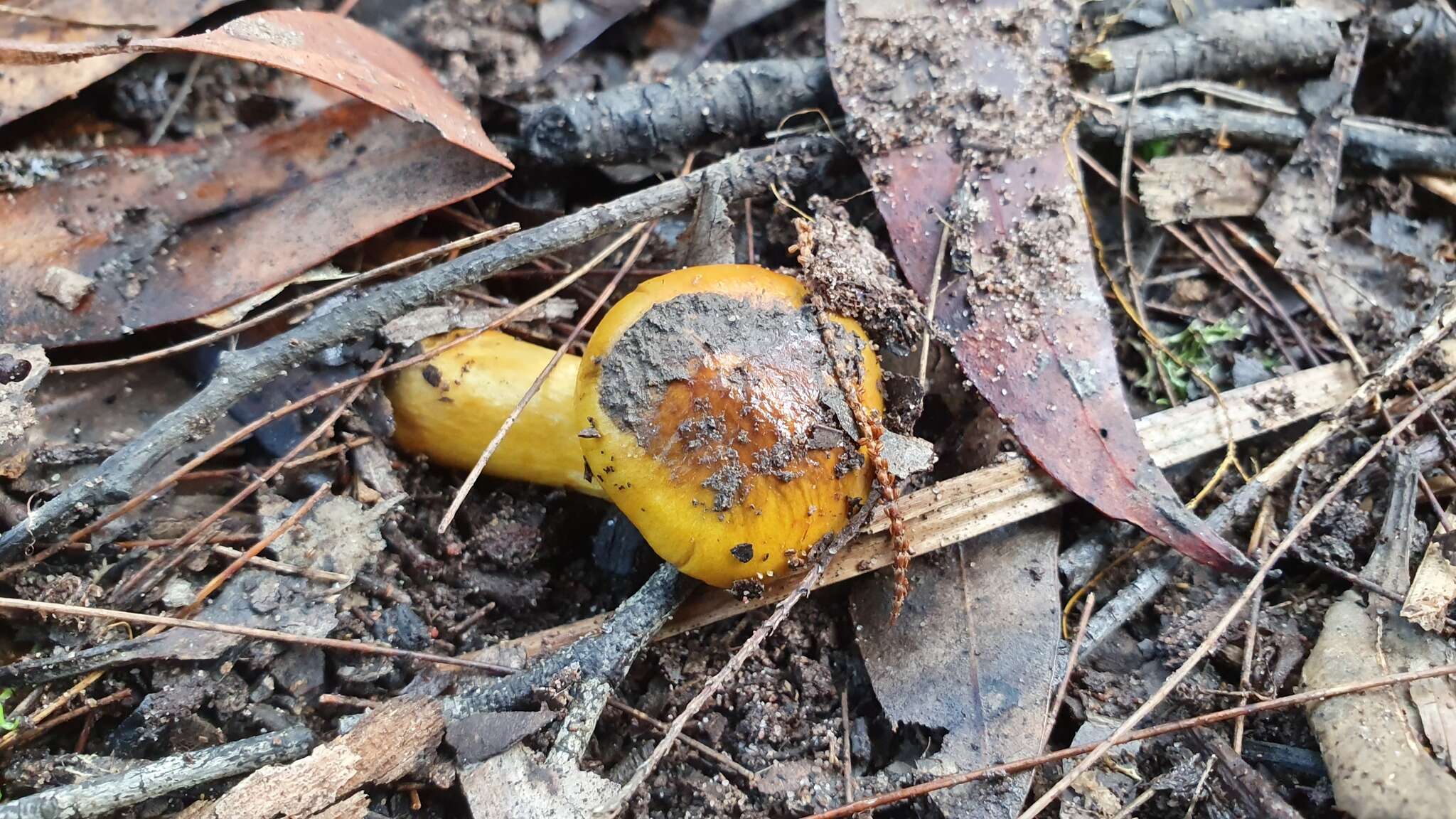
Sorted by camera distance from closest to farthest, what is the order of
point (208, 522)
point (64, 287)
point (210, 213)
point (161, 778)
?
1. point (161, 778)
2. point (208, 522)
3. point (64, 287)
4. point (210, 213)

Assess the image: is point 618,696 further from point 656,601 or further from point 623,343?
point 623,343

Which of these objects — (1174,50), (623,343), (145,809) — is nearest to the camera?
(145,809)

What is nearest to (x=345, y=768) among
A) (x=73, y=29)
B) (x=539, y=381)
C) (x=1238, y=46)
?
(x=539, y=381)

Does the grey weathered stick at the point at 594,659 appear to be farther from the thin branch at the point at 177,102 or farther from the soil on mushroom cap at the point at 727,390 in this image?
the thin branch at the point at 177,102

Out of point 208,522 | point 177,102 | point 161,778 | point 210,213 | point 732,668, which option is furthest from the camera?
point 177,102

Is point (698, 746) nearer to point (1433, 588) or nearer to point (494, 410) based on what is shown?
point (494, 410)

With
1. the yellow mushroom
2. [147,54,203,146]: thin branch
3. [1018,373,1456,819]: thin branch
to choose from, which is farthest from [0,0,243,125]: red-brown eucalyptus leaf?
[1018,373,1456,819]: thin branch

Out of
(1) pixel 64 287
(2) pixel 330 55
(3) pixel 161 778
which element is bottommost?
(3) pixel 161 778

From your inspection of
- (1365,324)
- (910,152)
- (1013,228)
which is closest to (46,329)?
(910,152)
